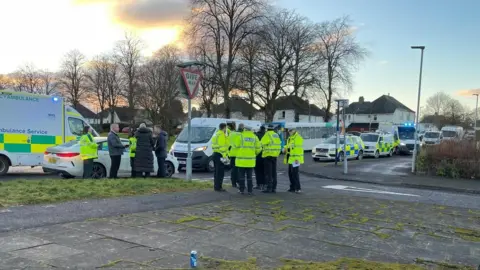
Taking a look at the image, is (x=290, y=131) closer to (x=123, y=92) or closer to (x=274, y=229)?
(x=274, y=229)

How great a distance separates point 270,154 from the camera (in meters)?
9.84

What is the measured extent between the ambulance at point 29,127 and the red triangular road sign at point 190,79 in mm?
6211

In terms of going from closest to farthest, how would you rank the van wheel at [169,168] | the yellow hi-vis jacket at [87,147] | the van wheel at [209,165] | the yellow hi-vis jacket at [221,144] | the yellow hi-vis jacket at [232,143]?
the yellow hi-vis jacket at [232,143], the yellow hi-vis jacket at [221,144], the yellow hi-vis jacket at [87,147], the van wheel at [169,168], the van wheel at [209,165]

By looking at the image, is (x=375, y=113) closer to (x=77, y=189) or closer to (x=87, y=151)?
(x=87, y=151)

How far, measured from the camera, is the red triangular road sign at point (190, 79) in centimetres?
1047

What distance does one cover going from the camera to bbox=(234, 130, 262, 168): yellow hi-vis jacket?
9320mm

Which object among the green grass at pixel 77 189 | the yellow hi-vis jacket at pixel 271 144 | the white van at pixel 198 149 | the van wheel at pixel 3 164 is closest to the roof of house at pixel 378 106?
the white van at pixel 198 149

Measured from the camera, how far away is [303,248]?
16.2ft

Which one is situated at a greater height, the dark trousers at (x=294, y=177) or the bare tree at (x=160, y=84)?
the bare tree at (x=160, y=84)

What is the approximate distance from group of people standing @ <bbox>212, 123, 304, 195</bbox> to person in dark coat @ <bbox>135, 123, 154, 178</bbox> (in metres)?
2.43

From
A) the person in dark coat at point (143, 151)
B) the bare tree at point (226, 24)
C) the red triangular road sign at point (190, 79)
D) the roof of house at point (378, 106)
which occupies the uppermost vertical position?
the bare tree at point (226, 24)

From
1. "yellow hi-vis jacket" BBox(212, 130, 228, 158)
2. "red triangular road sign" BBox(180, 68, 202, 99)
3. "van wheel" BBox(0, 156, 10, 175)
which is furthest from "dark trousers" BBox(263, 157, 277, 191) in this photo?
"van wheel" BBox(0, 156, 10, 175)

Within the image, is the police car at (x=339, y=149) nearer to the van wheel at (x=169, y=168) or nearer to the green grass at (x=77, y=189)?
the van wheel at (x=169, y=168)

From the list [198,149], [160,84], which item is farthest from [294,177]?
[160,84]
